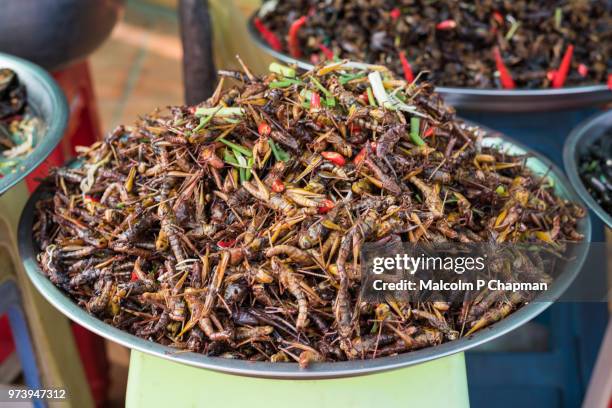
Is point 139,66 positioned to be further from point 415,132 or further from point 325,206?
point 325,206

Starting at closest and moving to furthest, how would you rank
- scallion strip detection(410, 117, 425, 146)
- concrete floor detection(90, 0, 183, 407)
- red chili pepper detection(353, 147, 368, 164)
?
red chili pepper detection(353, 147, 368, 164), scallion strip detection(410, 117, 425, 146), concrete floor detection(90, 0, 183, 407)

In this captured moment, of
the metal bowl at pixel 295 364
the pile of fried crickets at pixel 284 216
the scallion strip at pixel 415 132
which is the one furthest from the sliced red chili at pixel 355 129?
the metal bowl at pixel 295 364

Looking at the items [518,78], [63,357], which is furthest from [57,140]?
[518,78]

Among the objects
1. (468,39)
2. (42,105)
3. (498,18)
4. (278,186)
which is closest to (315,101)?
(278,186)

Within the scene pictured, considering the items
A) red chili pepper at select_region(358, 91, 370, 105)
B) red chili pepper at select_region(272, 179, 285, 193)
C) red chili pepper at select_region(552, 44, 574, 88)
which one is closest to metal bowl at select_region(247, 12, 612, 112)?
red chili pepper at select_region(552, 44, 574, 88)

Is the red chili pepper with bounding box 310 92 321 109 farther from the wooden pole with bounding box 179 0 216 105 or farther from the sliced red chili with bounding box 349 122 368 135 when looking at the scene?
the wooden pole with bounding box 179 0 216 105

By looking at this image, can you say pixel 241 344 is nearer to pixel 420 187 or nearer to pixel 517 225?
pixel 420 187
